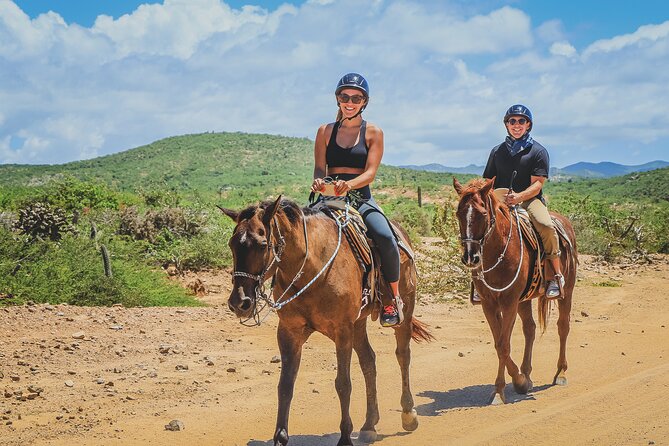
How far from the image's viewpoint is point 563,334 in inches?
382

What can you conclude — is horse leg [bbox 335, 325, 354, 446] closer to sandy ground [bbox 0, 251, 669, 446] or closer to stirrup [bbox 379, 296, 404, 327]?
sandy ground [bbox 0, 251, 669, 446]

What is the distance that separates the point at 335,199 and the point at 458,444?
2.48 metres

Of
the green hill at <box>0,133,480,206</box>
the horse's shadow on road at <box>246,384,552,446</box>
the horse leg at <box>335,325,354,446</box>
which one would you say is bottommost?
the horse's shadow on road at <box>246,384,552,446</box>

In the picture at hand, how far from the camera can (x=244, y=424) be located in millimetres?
7324

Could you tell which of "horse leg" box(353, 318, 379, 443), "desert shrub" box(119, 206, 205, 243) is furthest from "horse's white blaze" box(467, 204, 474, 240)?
"desert shrub" box(119, 206, 205, 243)

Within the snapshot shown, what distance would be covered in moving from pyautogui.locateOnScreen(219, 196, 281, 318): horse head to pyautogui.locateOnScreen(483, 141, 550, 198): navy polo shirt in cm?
462

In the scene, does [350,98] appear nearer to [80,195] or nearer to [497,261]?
[497,261]

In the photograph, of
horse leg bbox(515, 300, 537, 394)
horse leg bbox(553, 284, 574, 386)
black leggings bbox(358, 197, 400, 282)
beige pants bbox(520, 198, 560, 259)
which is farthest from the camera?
beige pants bbox(520, 198, 560, 259)

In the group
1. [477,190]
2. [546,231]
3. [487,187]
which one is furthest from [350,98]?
[546,231]

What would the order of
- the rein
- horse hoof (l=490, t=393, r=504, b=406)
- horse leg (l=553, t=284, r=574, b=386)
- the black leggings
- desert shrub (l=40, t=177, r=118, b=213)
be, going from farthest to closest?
desert shrub (l=40, t=177, r=118, b=213), horse leg (l=553, t=284, r=574, b=386), horse hoof (l=490, t=393, r=504, b=406), the black leggings, the rein

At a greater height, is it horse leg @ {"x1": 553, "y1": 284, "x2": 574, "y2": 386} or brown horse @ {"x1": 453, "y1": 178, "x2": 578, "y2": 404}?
brown horse @ {"x1": 453, "y1": 178, "x2": 578, "y2": 404}

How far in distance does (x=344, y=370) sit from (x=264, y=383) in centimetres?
307

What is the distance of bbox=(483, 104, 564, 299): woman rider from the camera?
9266mm

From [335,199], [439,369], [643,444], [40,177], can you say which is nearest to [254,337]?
[439,369]
